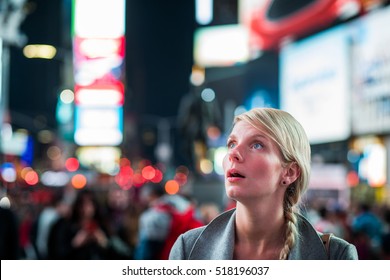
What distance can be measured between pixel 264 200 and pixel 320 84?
6.20 meters

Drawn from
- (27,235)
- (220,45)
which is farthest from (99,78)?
(27,235)

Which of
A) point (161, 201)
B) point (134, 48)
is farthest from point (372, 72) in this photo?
point (134, 48)

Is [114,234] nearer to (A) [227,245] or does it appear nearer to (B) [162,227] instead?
(B) [162,227]

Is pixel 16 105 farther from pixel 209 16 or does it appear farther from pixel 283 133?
pixel 283 133

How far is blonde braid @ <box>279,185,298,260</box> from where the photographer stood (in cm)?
162

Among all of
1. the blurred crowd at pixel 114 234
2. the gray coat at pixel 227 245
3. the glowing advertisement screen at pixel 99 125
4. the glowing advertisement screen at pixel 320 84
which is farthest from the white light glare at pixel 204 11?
the gray coat at pixel 227 245

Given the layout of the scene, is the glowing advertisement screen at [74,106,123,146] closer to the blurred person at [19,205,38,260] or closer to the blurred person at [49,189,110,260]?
the blurred person at [19,205,38,260]

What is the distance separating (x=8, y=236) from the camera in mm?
4328

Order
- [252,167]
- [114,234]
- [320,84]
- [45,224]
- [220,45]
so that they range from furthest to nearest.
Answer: [220,45]
[320,84]
[45,224]
[114,234]
[252,167]

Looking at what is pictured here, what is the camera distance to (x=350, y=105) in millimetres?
7094

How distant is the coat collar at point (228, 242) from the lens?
1621 millimetres

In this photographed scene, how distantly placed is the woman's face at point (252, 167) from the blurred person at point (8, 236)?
298cm
